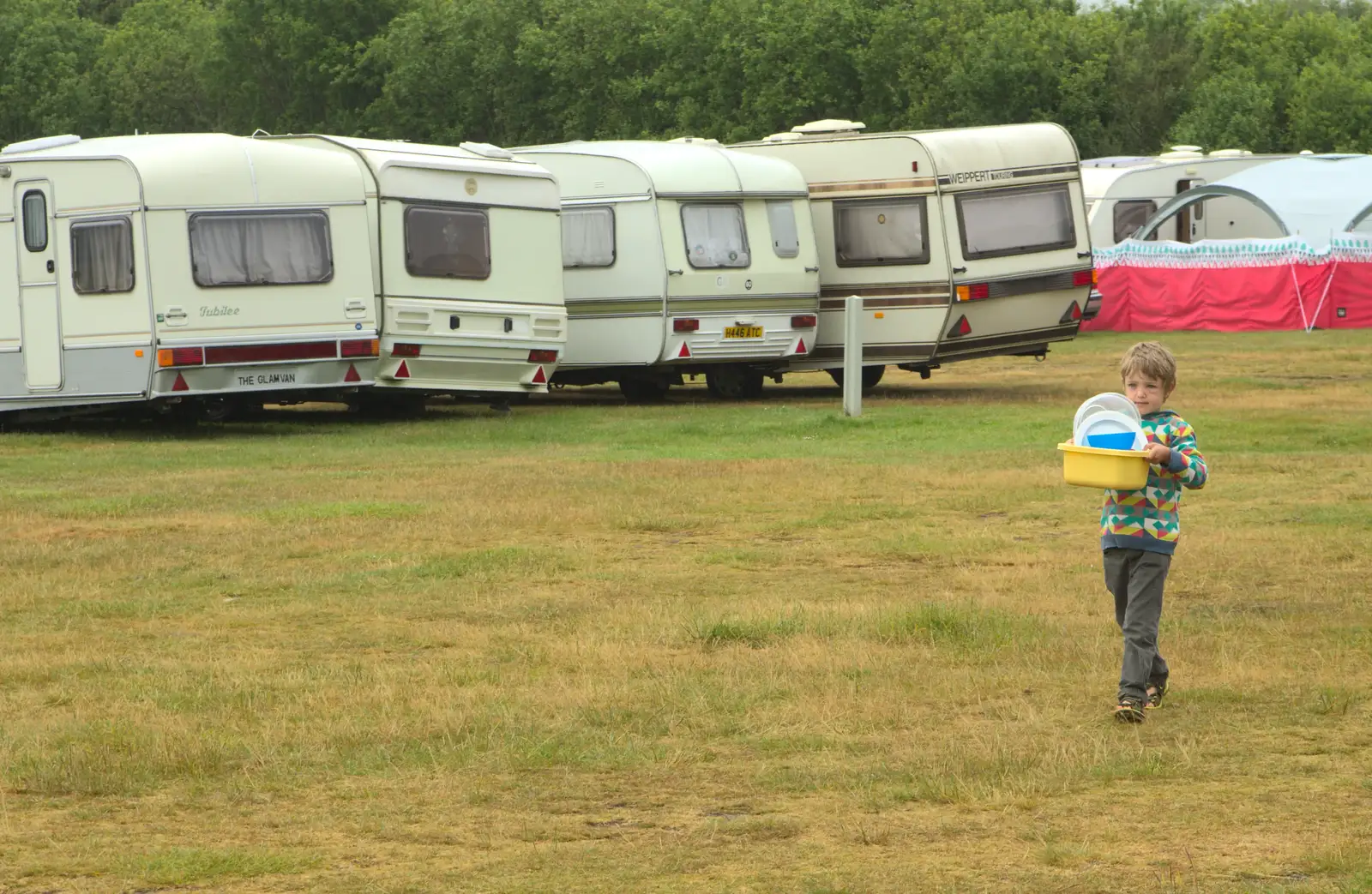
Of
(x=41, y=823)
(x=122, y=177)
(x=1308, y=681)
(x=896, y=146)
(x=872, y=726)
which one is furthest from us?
(x=896, y=146)

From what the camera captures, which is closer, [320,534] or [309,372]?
[320,534]

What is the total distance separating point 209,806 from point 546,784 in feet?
3.22

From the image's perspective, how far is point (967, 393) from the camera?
22703mm

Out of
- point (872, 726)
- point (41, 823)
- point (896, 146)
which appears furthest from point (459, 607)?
point (896, 146)

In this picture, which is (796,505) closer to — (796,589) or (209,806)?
(796,589)

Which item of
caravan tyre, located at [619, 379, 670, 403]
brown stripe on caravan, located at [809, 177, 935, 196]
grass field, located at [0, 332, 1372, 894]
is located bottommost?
caravan tyre, located at [619, 379, 670, 403]

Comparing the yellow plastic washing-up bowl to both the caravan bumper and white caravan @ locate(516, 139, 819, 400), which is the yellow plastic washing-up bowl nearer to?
the caravan bumper

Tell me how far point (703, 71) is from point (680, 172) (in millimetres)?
41857

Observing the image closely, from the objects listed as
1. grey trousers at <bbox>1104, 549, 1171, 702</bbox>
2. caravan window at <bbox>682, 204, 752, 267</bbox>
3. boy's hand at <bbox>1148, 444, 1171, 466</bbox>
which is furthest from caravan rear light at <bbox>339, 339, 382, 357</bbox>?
boy's hand at <bbox>1148, 444, 1171, 466</bbox>

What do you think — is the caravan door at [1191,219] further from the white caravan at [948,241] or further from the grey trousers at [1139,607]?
the grey trousers at [1139,607]

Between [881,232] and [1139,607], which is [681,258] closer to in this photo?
[881,232]

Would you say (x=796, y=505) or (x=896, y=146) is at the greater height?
(x=896, y=146)

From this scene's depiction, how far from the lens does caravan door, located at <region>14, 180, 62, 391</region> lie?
1773cm

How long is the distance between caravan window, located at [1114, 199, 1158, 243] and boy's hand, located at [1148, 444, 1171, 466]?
32.4m
